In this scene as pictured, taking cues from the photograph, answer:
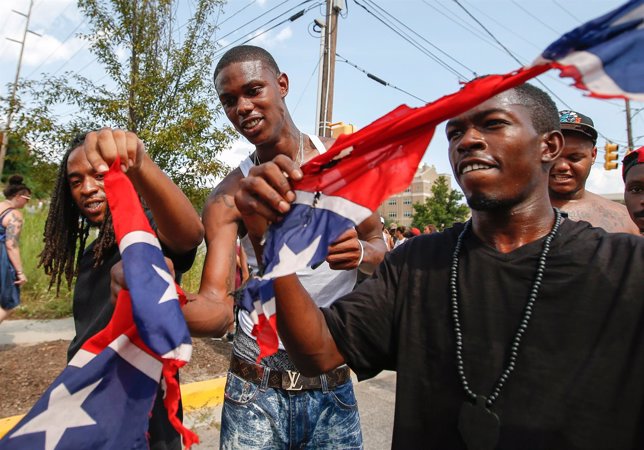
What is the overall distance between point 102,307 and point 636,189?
314 centimetres

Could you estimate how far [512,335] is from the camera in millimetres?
1533

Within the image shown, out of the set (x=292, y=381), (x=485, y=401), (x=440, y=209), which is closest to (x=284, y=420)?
(x=292, y=381)

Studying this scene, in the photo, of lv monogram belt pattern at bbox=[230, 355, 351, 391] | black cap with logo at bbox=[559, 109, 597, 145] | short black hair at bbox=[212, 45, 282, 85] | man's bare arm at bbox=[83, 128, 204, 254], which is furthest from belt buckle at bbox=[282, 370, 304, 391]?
black cap with logo at bbox=[559, 109, 597, 145]

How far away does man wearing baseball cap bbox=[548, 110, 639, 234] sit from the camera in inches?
120

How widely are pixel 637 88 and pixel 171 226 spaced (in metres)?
1.48

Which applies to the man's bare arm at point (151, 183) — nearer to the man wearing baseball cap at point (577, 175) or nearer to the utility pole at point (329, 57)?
the man wearing baseball cap at point (577, 175)

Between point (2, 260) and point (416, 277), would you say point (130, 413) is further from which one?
point (2, 260)

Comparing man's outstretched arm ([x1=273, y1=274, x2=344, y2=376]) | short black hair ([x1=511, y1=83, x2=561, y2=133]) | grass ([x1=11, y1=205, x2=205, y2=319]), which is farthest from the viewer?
grass ([x1=11, y1=205, x2=205, y2=319])

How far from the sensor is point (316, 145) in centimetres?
269

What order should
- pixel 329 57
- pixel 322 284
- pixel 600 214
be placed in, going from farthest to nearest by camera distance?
pixel 329 57, pixel 600 214, pixel 322 284

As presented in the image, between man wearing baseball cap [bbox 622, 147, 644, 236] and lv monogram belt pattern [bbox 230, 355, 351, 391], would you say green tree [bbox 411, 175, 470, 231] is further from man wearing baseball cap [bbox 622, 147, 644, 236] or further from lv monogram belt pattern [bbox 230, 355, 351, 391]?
lv monogram belt pattern [bbox 230, 355, 351, 391]

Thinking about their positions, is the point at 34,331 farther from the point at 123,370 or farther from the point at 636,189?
the point at 636,189

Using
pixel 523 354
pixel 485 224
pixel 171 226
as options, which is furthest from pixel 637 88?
pixel 171 226

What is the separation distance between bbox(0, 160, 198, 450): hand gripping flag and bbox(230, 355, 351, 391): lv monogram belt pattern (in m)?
0.73
